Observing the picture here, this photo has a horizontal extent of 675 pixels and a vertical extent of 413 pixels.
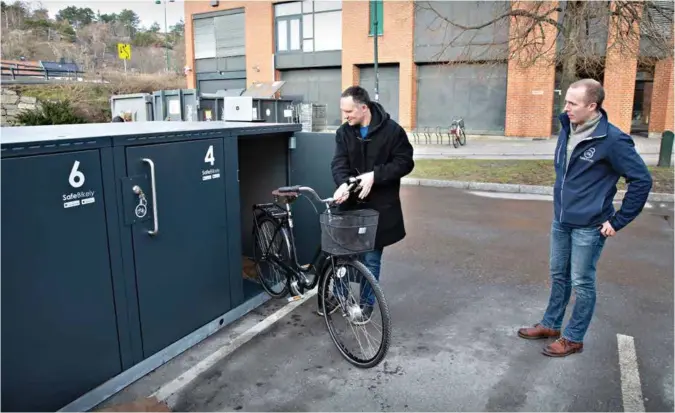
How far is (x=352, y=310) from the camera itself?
399 centimetres

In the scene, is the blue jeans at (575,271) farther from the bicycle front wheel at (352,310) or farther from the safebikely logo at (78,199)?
the safebikely logo at (78,199)

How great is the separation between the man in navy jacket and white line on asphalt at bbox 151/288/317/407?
229 cm

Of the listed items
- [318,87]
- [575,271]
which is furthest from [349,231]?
[318,87]

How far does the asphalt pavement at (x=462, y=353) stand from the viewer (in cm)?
336

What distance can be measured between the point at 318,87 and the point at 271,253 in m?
25.2

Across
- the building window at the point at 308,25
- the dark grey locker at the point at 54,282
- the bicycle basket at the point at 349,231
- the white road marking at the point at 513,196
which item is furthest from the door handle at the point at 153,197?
the building window at the point at 308,25

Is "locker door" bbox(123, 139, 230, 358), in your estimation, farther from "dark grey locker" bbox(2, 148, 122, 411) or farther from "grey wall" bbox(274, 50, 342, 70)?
"grey wall" bbox(274, 50, 342, 70)

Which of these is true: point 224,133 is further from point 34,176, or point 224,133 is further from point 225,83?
point 225,83

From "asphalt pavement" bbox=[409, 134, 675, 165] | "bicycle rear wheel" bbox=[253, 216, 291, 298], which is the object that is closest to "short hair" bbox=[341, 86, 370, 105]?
"bicycle rear wheel" bbox=[253, 216, 291, 298]

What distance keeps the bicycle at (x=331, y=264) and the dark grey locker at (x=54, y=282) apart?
1490mm

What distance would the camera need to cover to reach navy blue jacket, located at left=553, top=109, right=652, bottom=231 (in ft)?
11.3

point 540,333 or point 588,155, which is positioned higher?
point 588,155

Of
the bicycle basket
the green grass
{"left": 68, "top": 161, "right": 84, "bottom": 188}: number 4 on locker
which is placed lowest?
the green grass

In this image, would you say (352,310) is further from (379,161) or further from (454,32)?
(454,32)
